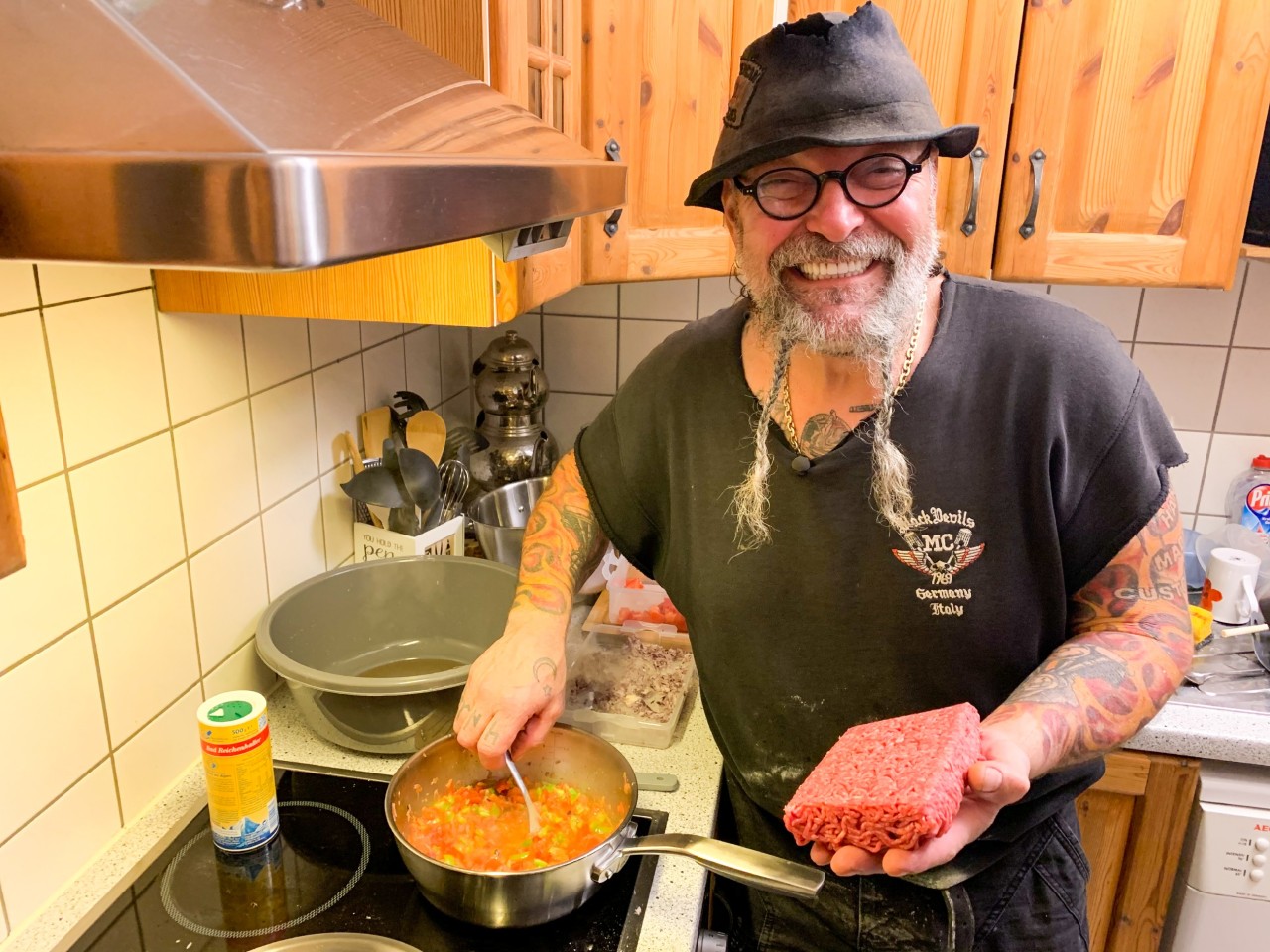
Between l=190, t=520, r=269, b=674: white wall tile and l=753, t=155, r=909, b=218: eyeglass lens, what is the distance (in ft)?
2.57

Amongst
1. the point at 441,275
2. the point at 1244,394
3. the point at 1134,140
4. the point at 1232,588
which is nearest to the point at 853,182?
the point at 441,275

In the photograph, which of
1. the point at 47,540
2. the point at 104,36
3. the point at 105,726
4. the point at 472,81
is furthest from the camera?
the point at 105,726

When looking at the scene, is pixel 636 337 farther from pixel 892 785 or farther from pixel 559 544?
pixel 892 785

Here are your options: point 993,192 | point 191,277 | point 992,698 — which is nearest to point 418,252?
point 191,277

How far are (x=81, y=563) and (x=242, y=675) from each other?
36cm

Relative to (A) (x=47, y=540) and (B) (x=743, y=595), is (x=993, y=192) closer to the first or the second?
(B) (x=743, y=595)

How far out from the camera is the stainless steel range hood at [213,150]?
42cm

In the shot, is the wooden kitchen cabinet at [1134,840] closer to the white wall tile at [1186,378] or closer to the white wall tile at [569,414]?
the white wall tile at [1186,378]

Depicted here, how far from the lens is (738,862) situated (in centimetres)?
87

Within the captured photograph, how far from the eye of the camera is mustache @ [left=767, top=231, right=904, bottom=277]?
3.27ft

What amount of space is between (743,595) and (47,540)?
705mm

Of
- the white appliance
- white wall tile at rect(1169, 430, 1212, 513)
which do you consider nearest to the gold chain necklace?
the white appliance

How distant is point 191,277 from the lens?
3.47ft

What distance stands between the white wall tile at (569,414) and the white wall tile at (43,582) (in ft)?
3.99
